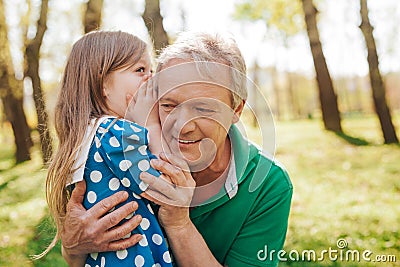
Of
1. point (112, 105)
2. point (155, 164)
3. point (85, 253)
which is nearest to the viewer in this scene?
point (155, 164)

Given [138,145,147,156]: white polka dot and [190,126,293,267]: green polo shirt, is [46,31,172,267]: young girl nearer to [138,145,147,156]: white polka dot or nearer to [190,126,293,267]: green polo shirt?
[138,145,147,156]: white polka dot

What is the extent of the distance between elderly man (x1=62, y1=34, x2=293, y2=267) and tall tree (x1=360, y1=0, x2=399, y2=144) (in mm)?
10601

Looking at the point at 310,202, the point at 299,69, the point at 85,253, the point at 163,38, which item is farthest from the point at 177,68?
the point at 299,69

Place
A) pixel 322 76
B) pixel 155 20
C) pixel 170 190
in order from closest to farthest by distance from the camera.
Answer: pixel 170 190
pixel 155 20
pixel 322 76

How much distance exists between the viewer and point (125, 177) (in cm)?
220

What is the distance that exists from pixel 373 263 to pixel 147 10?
14.1ft

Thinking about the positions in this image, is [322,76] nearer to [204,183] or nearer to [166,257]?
[204,183]

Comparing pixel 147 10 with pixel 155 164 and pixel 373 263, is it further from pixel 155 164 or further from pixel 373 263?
pixel 155 164

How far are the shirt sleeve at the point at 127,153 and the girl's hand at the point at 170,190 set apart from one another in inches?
1.3

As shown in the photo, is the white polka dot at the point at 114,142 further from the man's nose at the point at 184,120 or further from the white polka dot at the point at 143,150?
the man's nose at the point at 184,120

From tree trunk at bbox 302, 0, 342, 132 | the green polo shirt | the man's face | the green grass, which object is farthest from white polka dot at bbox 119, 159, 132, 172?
tree trunk at bbox 302, 0, 342, 132

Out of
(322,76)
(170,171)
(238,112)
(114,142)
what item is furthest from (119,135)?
(322,76)

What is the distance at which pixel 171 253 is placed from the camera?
2.32 m

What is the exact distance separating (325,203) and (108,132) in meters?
5.66
